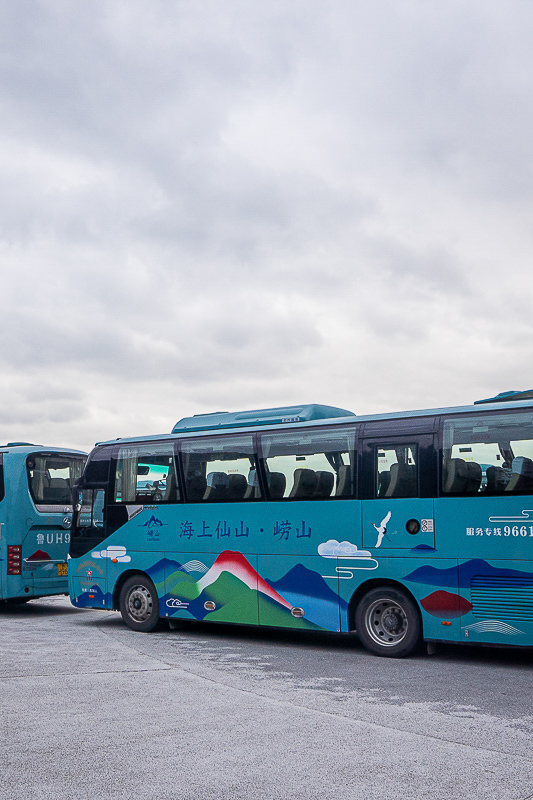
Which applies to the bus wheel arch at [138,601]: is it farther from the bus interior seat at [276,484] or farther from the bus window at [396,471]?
the bus window at [396,471]

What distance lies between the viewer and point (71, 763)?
215 inches

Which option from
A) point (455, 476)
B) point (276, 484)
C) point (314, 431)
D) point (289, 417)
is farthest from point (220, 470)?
point (455, 476)

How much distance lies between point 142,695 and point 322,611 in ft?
13.6

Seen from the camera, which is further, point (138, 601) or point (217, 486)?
point (138, 601)

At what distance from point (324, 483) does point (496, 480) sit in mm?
2452

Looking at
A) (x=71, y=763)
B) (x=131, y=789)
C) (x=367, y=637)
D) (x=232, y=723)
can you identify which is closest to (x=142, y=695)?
(x=232, y=723)

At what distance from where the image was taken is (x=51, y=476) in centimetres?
1645

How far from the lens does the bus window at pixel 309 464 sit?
11.3 m

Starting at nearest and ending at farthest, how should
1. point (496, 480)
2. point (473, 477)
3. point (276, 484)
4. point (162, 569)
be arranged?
1. point (496, 480)
2. point (473, 477)
3. point (276, 484)
4. point (162, 569)

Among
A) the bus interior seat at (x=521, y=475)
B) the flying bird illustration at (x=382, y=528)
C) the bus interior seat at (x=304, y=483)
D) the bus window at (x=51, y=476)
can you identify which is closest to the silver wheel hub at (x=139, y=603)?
the bus interior seat at (x=304, y=483)

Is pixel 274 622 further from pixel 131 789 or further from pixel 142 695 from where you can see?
pixel 131 789

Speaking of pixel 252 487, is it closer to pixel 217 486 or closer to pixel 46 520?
pixel 217 486

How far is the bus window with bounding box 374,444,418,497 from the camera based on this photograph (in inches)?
420

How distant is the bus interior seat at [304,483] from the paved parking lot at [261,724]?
2.17m
